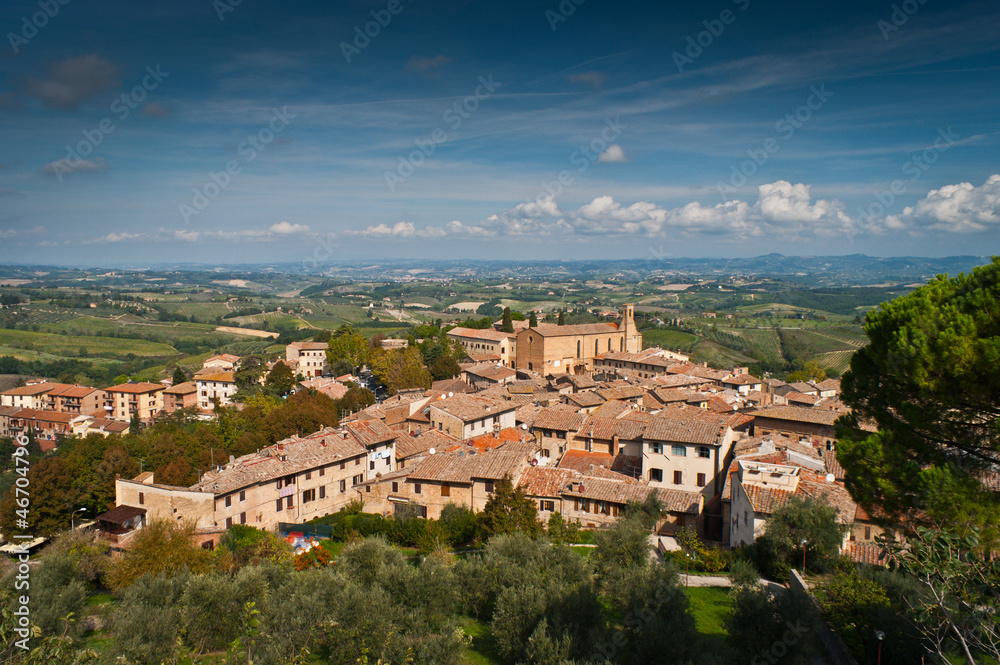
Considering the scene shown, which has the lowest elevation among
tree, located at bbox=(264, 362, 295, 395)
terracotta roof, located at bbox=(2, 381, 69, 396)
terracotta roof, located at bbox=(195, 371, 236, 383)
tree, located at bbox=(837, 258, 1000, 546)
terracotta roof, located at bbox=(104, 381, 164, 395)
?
terracotta roof, located at bbox=(2, 381, 69, 396)

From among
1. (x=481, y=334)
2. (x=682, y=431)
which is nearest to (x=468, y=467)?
(x=682, y=431)

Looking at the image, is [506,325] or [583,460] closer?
[583,460]

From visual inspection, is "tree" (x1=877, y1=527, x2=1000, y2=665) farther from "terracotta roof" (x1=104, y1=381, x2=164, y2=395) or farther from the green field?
the green field

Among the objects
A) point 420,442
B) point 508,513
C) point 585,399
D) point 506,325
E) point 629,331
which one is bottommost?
point 420,442

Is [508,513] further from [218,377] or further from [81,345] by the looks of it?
[81,345]

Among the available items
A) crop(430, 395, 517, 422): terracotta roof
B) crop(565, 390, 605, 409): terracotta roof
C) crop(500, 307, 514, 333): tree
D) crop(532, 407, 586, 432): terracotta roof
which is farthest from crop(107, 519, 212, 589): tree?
crop(500, 307, 514, 333): tree

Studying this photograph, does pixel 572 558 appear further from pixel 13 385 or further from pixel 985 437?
pixel 13 385

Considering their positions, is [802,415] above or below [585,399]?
above
